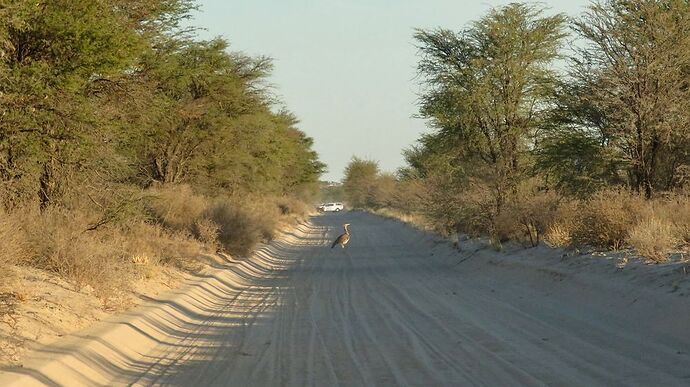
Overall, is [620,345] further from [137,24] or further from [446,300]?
[137,24]

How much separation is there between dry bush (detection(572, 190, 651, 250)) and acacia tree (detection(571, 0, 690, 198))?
3.36 metres

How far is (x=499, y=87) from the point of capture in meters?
28.3

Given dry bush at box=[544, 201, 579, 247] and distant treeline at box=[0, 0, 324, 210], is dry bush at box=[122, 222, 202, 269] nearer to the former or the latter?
distant treeline at box=[0, 0, 324, 210]

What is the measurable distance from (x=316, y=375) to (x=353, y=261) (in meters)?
19.7

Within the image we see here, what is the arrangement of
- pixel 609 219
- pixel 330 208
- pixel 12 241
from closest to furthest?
pixel 12 241, pixel 609 219, pixel 330 208

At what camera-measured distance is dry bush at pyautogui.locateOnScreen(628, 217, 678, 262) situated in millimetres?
14523

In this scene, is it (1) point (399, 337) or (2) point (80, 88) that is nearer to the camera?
(1) point (399, 337)

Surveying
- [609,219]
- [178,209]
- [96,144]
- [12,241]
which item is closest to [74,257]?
[12,241]

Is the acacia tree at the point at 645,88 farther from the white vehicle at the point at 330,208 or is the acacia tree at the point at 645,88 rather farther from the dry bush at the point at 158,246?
the white vehicle at the point at 330,208

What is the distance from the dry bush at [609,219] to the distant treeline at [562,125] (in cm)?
3

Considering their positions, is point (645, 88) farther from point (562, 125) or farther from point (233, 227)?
point (233, 227)

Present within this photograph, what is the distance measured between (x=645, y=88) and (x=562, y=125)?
125 inches

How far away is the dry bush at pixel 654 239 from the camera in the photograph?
1452 centimetres

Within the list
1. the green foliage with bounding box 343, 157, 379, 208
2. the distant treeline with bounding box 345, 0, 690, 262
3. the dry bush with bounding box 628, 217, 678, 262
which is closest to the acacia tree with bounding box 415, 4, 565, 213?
the distant treeline with bounding box 345, 0, 690, 262
